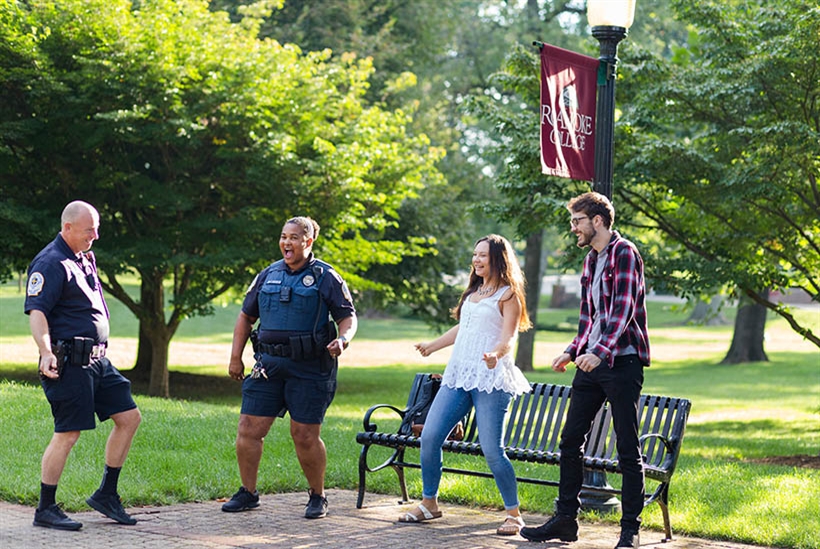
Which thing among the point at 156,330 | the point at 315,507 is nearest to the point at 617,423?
the point at 315,507

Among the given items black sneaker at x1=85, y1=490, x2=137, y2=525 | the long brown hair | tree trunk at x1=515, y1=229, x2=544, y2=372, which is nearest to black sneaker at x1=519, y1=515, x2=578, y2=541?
the long brown hair

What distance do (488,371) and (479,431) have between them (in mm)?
390

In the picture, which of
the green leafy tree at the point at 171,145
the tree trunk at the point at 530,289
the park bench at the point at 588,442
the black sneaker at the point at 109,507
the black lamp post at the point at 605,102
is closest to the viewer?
the black sneaker at the point at 109,507

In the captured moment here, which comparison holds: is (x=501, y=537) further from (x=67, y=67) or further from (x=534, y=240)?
(x=534, y=240)

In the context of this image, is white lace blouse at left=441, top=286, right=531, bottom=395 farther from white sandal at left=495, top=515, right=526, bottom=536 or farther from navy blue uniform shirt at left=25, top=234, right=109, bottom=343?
navy blue uniform shirt at left=25, top=234, right=109, bottom=343

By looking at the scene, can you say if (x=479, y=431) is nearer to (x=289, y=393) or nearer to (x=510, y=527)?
(x=510, y=527)

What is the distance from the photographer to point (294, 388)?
743 centimetres

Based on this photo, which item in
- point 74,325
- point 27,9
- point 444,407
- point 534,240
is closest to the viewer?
point 74,325

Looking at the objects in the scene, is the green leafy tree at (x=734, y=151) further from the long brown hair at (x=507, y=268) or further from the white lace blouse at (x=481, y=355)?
the white lace blouse at (x=481, y=355)

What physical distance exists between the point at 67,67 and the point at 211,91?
2.27 metres

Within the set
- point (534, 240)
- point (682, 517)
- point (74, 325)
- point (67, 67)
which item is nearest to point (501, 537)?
point (682, 517)

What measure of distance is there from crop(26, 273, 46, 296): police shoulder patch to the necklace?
2692 mm

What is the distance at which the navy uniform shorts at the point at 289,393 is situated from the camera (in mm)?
7414

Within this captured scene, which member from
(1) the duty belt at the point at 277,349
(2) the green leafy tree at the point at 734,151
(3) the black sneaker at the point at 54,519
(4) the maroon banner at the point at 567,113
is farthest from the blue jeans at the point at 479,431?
(2) the green leafy tree at the point at 734,151
